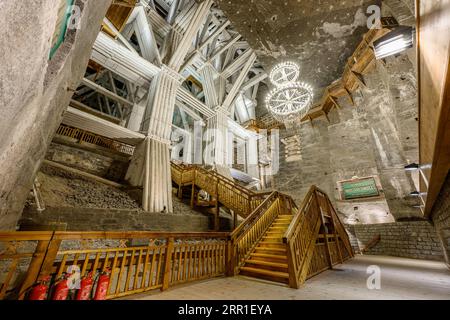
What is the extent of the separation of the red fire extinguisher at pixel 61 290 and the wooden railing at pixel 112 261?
0.13 m

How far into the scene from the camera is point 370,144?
9664 millimetres

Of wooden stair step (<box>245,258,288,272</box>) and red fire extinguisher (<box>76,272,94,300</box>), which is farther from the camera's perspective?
wooden stair step (<box>245,258,288,272</box>)

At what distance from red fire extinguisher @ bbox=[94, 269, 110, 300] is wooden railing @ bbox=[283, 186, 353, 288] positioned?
301 centimetres

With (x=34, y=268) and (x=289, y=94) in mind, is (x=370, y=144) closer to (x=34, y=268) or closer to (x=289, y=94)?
(x=289, y=94)

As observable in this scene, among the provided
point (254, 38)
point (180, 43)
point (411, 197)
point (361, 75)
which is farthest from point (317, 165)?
point (180, 43)

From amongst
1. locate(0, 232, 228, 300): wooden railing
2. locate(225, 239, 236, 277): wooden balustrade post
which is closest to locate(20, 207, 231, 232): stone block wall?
locate(0, 232, 228, 300): wooden railing

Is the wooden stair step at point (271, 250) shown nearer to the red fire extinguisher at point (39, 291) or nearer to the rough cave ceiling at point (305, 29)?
the red fire extinguisher at point (39, 291)

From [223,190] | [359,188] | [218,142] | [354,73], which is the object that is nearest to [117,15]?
[218,142]

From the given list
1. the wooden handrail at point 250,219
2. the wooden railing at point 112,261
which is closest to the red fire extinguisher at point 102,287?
the wooden railing at point 112,261

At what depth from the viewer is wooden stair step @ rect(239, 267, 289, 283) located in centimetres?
360

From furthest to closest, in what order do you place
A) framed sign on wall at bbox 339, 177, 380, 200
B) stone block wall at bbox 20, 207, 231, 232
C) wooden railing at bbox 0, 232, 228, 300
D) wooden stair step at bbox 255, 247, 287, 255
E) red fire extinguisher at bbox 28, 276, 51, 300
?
framed sign on wall at bbox 339, 177, 380, 200
wooden stair step at bbox 255, 247, 287, 255
stone block wall at bbox 20, 207, 231, 232
wooden railing at bbox 0, 232, 228, 300
red fire extinguisher at bbox 28, 276, 51, 300

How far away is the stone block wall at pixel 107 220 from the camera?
4.06 m

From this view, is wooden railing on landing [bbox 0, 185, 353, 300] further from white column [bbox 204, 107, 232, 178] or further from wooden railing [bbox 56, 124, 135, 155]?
wooden railing [bbox 56, 124, 135, 155]
